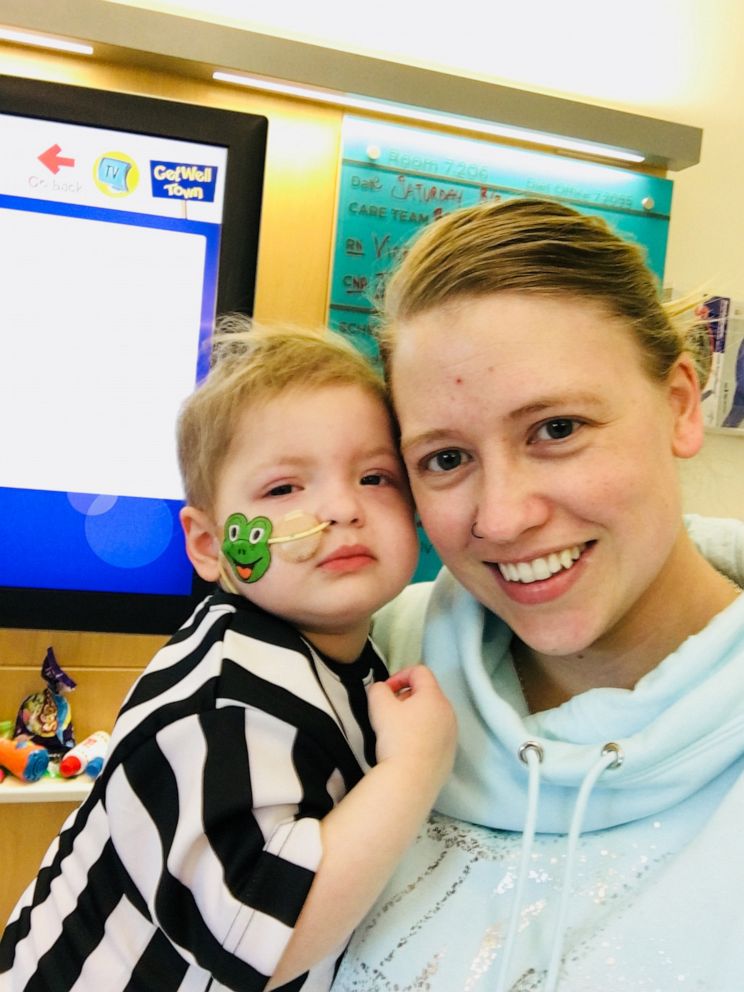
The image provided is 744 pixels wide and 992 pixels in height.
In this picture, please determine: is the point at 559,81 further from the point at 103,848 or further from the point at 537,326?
the point at 103,848

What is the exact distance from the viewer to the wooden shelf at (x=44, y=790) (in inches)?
52.0

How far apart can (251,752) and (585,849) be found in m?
0.30

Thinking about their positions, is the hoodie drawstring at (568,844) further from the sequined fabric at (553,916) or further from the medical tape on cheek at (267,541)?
the medical tape on cheek at (267,541)

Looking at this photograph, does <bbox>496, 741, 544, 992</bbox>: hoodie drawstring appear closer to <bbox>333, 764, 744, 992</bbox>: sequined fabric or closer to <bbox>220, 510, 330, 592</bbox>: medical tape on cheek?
<bbox>333, 764, 744, 992</bbox>: sequined fabric

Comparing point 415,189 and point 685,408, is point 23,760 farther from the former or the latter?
point 415,189

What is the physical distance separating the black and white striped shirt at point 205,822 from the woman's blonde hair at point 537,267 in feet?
1.25

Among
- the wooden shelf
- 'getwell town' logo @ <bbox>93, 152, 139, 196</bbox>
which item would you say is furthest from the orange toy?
'getwell town' logo @ <bbox>93, 152, 139, 196</bbox>

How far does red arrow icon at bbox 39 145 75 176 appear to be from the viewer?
51.4 inches

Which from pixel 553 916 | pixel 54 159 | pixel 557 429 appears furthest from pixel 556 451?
pixel 54 159

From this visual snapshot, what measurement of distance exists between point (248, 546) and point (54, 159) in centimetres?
80

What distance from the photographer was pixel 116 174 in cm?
132

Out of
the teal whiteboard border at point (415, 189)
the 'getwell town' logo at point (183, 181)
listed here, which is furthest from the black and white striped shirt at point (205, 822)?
the teal whiteboard border at point (415, 189)

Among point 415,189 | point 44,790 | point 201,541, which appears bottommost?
point 44,790

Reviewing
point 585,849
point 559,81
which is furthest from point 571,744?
point 559,81
